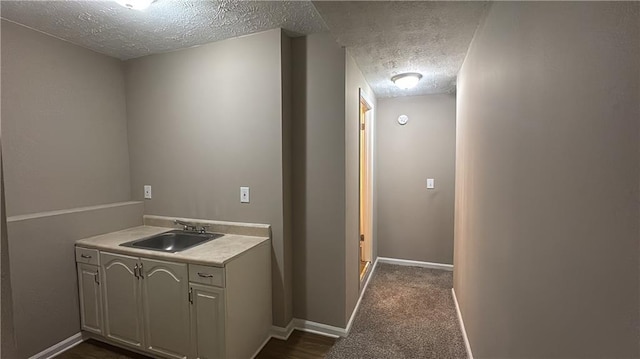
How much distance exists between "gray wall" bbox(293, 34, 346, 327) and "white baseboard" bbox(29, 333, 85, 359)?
1.82m

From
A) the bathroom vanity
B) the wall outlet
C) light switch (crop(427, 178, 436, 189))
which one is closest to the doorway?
light switch (crop(427, 178, 436, 189))

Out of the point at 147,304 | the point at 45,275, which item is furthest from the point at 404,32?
the point at 45,275

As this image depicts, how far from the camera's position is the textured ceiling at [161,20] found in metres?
1.84

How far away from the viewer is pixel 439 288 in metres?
3.15

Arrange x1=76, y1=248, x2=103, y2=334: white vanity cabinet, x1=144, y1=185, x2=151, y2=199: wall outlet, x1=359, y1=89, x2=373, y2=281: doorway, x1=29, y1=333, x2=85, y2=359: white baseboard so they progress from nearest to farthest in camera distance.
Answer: x1=29, y1=333, x2=85, y2=359: white baseboard < x1=76, y1=248, x2=103, y2=334: white vanity cabinet < x1=144, y1=185, x2=151, y2=199: wall outlet < x1=359, y1=89, x2=373, y2=281: doorway

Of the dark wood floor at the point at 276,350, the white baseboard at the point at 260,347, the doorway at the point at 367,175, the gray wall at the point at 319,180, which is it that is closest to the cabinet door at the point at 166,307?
the dark wood floor at the point at 276,350

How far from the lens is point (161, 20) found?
6.62ft

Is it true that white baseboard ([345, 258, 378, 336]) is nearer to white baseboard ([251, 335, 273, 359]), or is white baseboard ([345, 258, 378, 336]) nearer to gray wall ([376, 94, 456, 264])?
gray wall ([376, 94, 456, 264])

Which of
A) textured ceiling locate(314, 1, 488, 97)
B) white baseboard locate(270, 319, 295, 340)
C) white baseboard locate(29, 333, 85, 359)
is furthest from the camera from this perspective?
white baseboard locate(270, 319, 295, 340)

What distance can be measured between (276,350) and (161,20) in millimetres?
2686

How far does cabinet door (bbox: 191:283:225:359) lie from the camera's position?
176 cm

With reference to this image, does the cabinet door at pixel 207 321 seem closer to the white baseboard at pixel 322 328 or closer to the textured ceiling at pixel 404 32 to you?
the white baseboard at pixel 322 328

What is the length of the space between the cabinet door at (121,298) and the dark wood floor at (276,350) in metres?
0.13

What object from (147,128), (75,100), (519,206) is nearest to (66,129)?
(75,100)
